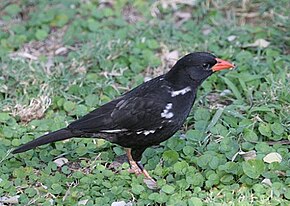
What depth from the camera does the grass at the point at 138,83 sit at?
200 inches

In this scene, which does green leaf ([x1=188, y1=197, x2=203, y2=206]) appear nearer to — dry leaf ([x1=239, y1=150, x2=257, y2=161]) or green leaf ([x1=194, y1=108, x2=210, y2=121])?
dry leaf ([x1=239, y1=150, x2=257, y2=161])

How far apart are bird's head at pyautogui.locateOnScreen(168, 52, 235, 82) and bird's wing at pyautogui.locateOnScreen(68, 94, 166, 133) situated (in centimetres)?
29

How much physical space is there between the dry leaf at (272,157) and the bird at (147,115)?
0.62 metres

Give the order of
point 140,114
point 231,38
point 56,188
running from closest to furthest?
point 56,188 → point 140,114 → point 231,38

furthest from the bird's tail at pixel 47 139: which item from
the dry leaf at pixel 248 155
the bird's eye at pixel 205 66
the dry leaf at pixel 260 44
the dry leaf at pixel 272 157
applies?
the dry leaf at pixel 260 44

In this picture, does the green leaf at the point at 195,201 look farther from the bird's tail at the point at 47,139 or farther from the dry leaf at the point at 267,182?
the bird's tail at the point at 47,139

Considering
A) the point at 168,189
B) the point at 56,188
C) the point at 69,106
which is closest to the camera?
the point at 168,189

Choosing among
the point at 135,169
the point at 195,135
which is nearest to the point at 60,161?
the point at 135,169

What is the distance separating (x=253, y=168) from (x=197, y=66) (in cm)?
84

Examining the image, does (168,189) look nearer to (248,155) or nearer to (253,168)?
(253,168)

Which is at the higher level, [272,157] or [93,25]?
[272,157]

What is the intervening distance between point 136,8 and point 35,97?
2140mm

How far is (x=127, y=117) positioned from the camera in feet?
17.4

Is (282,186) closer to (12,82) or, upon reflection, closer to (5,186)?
(5,186)
